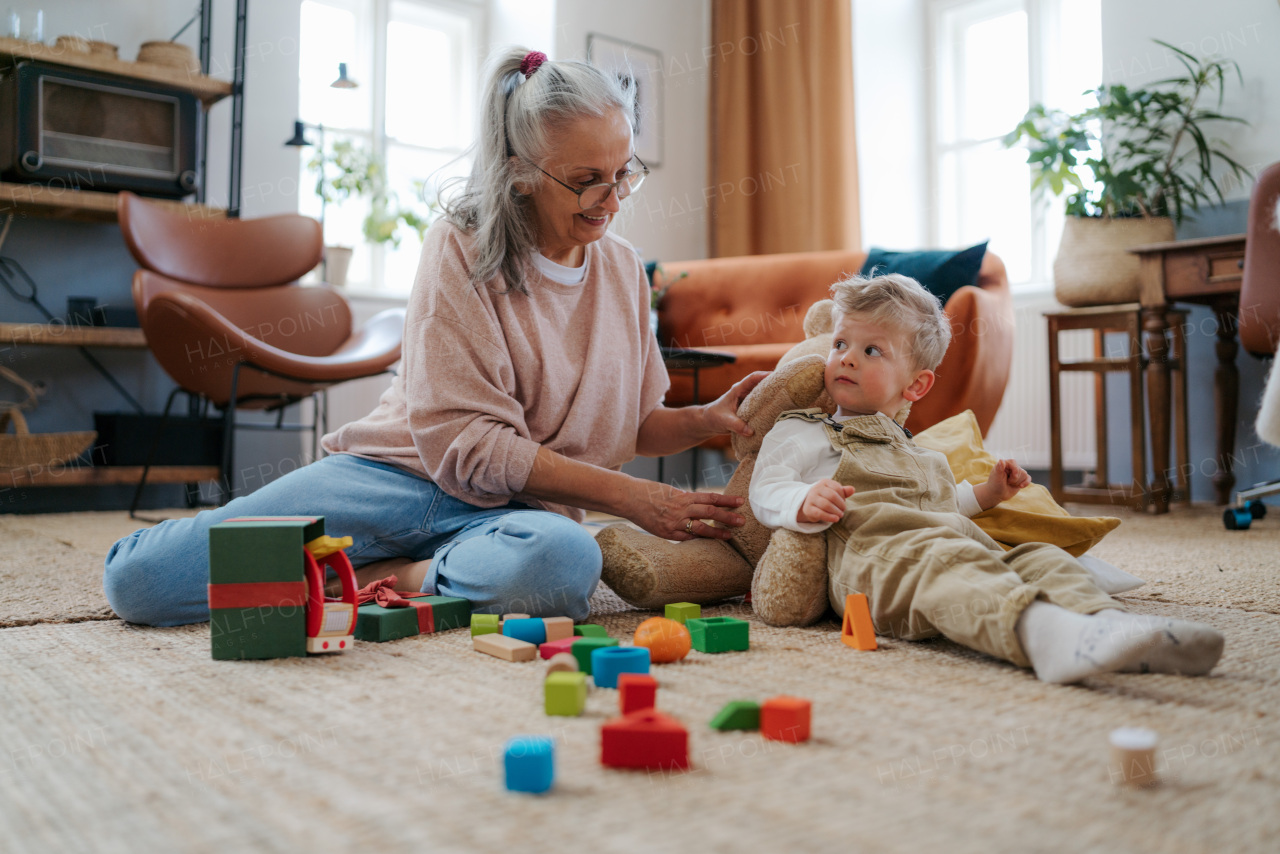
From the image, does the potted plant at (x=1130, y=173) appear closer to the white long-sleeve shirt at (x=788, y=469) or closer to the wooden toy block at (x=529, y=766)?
the white long-sleeve shirt at (x=788, y=469)

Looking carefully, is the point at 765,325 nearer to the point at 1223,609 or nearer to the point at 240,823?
the point at 1223,609

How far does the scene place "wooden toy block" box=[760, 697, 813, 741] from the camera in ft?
2.25

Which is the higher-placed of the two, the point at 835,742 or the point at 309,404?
the point at 309,404

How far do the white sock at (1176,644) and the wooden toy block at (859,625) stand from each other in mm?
232

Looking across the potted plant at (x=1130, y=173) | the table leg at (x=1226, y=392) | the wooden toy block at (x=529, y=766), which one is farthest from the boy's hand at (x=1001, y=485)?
the table leg at (x=1226, y=392)

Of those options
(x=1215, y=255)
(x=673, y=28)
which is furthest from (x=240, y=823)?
(x=673, y=28)

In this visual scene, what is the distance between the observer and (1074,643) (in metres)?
0.83

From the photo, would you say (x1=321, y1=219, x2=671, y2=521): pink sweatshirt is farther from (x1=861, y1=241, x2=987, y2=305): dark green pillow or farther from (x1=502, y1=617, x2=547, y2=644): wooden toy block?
(x1=861, y1=241, x2=987, y2=305): dark green pillow

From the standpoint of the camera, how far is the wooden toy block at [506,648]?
95cm

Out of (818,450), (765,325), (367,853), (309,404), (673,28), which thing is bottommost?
(367,853)

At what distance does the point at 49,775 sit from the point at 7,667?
1.27 ft

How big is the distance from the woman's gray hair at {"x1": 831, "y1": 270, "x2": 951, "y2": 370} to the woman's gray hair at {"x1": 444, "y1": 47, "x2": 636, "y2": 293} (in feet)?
1.21

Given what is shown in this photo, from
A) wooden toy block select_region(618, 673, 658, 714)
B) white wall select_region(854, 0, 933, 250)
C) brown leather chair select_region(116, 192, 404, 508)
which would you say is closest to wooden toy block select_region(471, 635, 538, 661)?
wooden toy block select_region(618, 673, 658, 714)

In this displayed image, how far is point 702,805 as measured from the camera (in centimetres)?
57
